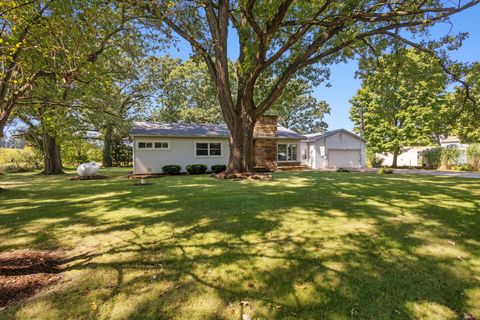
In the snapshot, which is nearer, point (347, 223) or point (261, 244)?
point (261, 244)

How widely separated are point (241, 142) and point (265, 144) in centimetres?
659

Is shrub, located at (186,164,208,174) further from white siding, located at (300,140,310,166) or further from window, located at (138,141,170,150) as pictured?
white siding, located at (300,140,310,166)

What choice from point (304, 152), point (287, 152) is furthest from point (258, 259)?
point (304, 152)

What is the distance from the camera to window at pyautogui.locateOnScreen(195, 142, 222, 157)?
697 inches

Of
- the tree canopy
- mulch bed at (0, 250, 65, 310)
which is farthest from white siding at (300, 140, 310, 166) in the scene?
mulch bed at (0, 250, 65, 310)

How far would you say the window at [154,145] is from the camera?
52.9ft

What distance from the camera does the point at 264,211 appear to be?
5.73m

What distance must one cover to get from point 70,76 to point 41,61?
2.45m

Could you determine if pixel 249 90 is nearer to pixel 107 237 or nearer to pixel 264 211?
pixel 264 211

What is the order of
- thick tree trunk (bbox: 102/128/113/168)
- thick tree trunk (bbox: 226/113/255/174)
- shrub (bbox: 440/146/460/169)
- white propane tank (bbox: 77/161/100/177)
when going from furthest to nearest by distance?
1. thick tree trunk (bbox: 102/128/113/168)
2. shrub (bbox: 440/146/460/169)
3. white propane tank (bbox: 77/161/100/177)
4. thick tree trunk (bbox: 226/113/255/174)

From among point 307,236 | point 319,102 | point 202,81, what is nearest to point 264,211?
point 307,236

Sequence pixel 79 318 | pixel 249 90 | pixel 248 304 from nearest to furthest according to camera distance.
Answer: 1. pixel 79 318
2. pixel 248 304
3. pixel 249 90

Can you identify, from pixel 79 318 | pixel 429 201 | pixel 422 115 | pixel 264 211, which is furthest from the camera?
pixel 422 115

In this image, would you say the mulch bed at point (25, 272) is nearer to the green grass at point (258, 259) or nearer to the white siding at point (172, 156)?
the green grass at point (258, 259)
